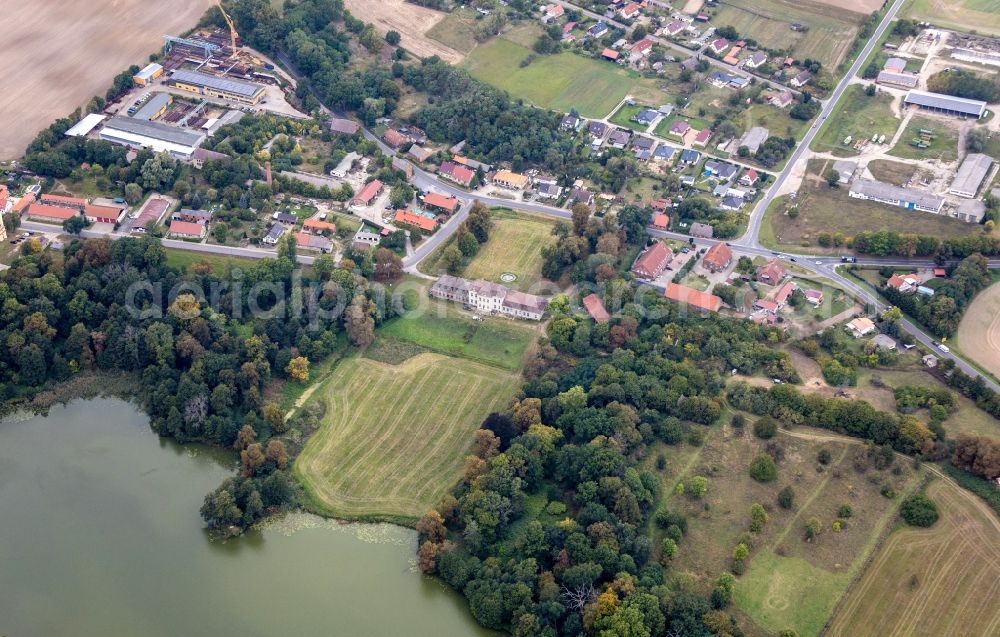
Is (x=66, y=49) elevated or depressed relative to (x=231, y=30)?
depressed

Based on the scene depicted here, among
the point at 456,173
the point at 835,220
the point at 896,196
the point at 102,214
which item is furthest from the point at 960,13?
the point at 102,214

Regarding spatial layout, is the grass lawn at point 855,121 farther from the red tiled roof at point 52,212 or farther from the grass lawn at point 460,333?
the red tiled roof at point 52,212

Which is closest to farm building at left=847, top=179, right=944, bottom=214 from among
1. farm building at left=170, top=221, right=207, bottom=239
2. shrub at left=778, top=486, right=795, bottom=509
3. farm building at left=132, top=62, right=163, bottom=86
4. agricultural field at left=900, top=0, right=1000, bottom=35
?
agricultural field at left=900, top=0, right=1000, bottom=35

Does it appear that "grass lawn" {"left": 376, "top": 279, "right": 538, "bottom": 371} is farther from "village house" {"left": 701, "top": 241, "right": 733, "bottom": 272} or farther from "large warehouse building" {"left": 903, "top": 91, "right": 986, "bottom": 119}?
"large warehouse building" {"left": 903, "top": 91, "right": 986, "bottom": 119}

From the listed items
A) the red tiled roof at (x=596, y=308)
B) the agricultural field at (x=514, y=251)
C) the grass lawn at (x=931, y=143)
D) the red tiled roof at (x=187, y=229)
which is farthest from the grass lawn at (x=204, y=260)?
the grass lawn at (x=931, y=143)

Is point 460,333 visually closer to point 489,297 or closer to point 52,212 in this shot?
point 489,297

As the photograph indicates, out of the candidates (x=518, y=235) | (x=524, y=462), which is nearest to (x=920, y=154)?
(x=518, y=235)
